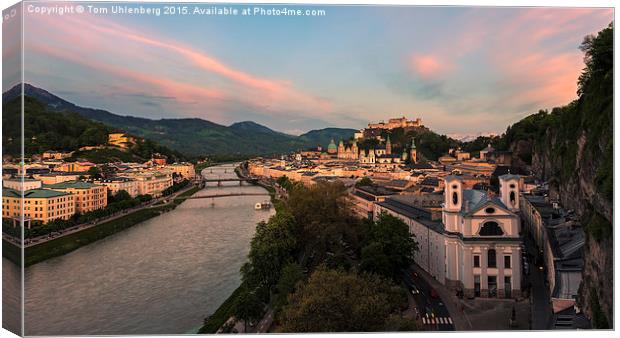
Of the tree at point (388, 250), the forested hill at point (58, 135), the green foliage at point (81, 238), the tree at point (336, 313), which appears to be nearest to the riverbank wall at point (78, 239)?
the green foliage at point (81, 238)

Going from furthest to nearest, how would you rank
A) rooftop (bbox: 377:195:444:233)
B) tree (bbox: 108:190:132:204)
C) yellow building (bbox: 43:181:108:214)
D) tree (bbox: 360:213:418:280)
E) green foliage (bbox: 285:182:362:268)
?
tree (bbox: 108:190:132:204), yellow building (bbox: 43:181:108:214), green foliage (bbox: 285:182:362:268), rooftop (bbox: 377:195:444:233), tree (bbox: 360:213:418:280)

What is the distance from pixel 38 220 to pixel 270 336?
2784mm

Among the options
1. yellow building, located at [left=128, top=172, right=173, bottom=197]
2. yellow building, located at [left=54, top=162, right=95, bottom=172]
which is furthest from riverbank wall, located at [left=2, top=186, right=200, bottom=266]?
yellow building, located at [left=54, top=162, right=95, bottom=172]

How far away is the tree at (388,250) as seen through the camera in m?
6.49

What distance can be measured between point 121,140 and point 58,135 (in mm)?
3471

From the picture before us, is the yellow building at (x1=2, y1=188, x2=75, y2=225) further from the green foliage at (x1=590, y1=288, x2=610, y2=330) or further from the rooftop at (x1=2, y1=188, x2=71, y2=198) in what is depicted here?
the green foliage at (x1=590, y1=288, x2=610, y2=330)

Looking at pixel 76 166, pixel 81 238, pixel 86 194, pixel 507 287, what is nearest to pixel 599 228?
pixel 507 287

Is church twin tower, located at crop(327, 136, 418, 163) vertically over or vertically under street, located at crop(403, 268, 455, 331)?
over

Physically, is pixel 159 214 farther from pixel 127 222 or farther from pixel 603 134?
pixel 603 134

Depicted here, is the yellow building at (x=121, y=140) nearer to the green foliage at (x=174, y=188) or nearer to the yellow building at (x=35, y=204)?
the green foliage at (x=174, y=188)

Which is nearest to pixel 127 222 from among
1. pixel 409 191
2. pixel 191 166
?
pixel 409 191

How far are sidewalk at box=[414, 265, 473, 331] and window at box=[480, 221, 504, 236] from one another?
0.87 meters

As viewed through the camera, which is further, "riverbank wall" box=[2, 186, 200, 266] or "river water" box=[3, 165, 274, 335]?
"river water" box=[3, 165, 274, 335]

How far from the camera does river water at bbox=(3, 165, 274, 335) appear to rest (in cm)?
594
